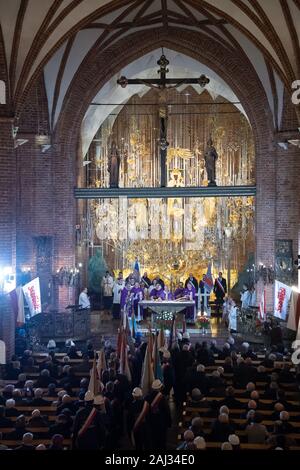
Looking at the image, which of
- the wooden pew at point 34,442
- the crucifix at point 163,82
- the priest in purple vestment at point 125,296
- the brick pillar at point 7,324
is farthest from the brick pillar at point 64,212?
the wooden pew at point 34,442

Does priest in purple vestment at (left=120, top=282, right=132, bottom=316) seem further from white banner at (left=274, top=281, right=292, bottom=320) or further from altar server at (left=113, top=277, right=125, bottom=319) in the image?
white banner at (left=274, top=281, right=292, bottom=320)

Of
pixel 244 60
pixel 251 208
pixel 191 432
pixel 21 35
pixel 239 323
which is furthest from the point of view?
pixel 251 208

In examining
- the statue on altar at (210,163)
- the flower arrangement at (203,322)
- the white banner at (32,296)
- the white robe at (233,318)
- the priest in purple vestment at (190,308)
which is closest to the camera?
the white banner at (32,296)

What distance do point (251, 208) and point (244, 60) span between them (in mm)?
8476

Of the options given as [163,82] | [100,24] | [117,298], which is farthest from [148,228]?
[163,82]

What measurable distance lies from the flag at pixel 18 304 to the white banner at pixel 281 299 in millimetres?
8561

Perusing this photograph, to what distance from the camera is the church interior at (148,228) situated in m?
13.4

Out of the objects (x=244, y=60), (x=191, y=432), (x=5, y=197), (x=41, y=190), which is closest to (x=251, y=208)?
(x=244, y=60)

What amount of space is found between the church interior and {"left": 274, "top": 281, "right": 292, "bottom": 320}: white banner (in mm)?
98

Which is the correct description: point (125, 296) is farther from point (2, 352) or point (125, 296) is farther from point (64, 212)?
point (2, 352)

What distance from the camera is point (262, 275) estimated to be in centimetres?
2648

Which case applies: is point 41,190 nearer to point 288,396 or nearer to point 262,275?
point 262,275

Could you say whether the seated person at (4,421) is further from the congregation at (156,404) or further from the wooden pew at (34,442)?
the wooden pew at (34,442)

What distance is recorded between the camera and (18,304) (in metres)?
20.5
